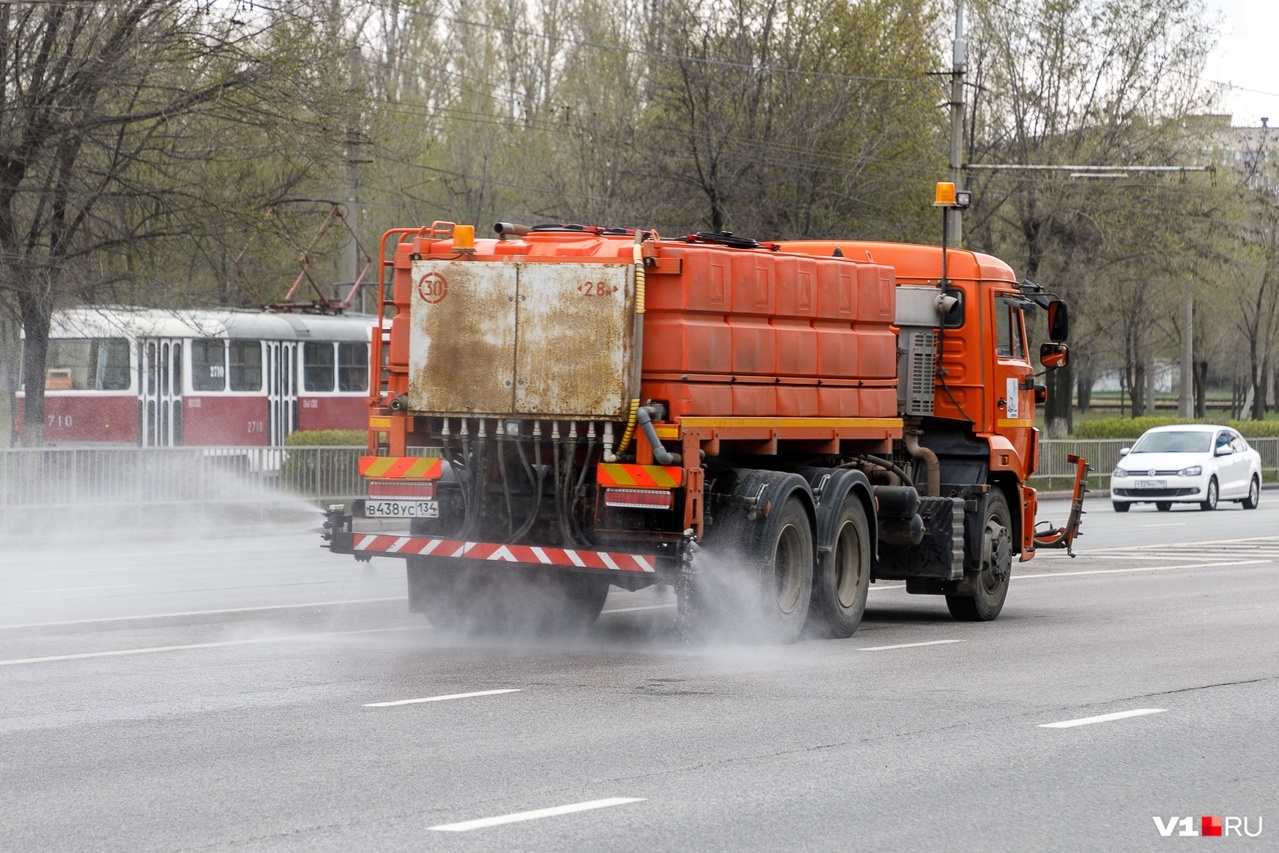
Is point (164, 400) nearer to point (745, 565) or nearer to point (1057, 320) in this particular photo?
point (1057, 320)

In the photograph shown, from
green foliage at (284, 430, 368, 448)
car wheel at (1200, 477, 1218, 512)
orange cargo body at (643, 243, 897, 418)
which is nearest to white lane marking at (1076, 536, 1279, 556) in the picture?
car wheel at (1200, 477, 1218, 512)

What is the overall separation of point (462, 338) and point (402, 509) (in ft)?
3.90

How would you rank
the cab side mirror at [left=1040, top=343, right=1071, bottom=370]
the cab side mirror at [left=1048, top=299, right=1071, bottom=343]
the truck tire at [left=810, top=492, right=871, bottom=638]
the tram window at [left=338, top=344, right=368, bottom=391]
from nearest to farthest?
1. the truck tire at [left=810, top=492, right=871, bottom=638]
2. the cab side mirror at [left=1048, top=299, right=1071, bottom=343]
3. the cab side mirror at [left=1040, top=343, right=1071, bottom=370]
4. the tram window at [left=338, top=344, right=368, bottom=391]

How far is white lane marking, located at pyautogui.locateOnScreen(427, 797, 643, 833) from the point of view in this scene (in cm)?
643

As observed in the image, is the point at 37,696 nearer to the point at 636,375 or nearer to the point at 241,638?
the point at 241,638

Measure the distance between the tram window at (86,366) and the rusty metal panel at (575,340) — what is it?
69.9 feet

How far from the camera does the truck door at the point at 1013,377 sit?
14.9 meters

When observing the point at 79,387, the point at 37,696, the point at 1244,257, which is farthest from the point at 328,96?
the point at 1244,257

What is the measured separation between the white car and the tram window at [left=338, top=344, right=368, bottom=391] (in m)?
14.4

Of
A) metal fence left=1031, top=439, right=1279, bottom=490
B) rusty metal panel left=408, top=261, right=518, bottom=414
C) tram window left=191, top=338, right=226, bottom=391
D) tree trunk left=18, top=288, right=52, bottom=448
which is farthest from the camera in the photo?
metal fence left=1031, top=439, right=1279, bottom=490

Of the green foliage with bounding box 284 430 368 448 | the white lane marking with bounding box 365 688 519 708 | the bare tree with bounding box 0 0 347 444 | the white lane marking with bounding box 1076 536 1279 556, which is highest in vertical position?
the bare tree with bounding box 0 0 347 444

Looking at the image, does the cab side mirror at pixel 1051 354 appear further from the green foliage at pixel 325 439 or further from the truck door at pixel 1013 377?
the green foliage at pixel 325 439

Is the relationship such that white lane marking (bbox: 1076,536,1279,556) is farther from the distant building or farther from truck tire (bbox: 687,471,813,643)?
the distant building

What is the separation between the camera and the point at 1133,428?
46.0 metres
